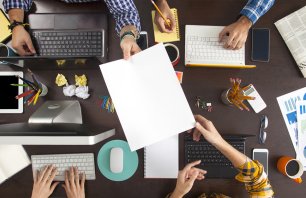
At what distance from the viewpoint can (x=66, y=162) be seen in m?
1.10

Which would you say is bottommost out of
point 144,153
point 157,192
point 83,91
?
point 157,192

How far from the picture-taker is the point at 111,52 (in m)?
1.10

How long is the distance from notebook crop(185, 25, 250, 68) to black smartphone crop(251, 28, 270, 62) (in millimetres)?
57

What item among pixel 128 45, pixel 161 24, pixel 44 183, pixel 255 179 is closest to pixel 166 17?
pixel 161 24

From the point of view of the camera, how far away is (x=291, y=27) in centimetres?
110

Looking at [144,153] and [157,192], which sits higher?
[144,153]

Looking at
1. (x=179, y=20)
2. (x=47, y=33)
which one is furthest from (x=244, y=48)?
(x=47, y=33)

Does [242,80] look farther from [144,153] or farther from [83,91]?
[83,91]

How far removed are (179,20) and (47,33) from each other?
55 cm

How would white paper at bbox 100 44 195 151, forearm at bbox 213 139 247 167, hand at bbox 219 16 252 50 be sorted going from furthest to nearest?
hand at bbox 219 16 252 50, forearm at bbox 213 139 247 167, white paper at bbox 100 44 195 151

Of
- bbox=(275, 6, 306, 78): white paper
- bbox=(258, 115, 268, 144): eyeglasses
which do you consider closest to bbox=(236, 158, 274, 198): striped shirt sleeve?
bbox=(258, 115, 268, 144): eyeglasses

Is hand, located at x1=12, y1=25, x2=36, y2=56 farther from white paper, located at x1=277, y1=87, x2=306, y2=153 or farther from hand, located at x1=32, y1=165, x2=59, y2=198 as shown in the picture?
white paper, located at x1=277, y1=87, x2=306, y2=153

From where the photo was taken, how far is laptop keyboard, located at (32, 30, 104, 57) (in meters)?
1.01

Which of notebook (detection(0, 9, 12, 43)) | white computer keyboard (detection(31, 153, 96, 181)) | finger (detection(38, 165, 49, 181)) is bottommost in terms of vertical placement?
finger (detection(38, 165, 49, 181))
